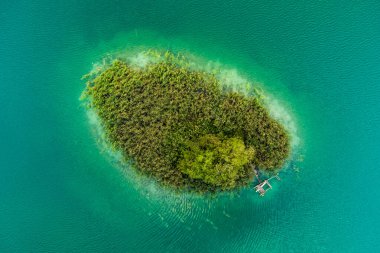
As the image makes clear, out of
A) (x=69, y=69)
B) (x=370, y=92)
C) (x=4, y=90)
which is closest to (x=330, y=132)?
(x=370, y=92)

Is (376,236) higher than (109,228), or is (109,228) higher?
(109,228)

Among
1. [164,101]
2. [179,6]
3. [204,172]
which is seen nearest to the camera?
[204,172]

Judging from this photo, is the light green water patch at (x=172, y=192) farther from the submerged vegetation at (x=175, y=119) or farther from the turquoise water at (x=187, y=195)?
the submerged vegetation at (x=175, y=119)

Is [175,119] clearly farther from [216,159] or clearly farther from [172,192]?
[172,192]

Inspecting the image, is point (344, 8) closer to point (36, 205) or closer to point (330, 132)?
point (330, 132)

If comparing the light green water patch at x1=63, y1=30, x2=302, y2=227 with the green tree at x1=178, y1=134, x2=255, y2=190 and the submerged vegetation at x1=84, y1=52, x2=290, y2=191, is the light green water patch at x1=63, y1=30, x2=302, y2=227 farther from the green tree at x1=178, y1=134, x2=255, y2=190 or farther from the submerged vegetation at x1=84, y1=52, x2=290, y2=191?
the green tree at x1=178, y1=134, x2=255, y2=190

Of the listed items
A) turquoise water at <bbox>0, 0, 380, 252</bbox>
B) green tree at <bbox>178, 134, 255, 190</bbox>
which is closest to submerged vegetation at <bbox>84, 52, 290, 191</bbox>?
green tree at <bbox>178, 134, 255, 190</bbox>

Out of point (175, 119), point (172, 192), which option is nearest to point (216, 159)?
point (175, 119)
